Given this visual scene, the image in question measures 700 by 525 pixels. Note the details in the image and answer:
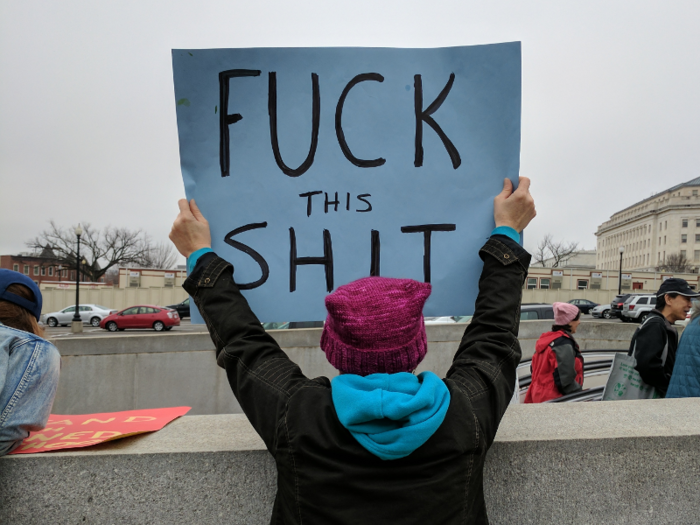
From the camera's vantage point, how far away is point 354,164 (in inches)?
71.6

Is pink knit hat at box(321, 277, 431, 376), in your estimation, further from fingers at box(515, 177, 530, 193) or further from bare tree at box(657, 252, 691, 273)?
bare tree at box(657, 252, 691, 273)

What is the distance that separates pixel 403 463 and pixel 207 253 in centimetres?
86

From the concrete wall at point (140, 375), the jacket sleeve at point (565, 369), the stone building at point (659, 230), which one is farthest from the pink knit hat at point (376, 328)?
the stone building at point (659, 230)

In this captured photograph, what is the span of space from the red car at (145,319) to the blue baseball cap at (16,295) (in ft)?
82.7

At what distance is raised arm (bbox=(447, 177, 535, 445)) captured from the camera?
1097 mm

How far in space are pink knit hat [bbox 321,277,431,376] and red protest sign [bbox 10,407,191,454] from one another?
0.93 metres

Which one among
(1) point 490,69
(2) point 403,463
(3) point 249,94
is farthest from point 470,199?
(2) point 403,463

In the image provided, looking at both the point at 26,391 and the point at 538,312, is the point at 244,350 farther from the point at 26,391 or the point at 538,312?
the point at 538,312

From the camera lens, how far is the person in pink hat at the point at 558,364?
14.3ft

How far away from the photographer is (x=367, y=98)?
1821 mm

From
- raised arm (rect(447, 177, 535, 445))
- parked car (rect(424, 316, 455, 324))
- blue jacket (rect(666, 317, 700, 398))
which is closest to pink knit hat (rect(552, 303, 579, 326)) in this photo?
blue jacket (rect(666, 317, 700, 398))

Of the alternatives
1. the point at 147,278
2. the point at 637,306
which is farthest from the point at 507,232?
the point at 147,278

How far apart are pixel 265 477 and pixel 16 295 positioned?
43.9 inches

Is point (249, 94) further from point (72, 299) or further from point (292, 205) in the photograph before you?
point (72, 299)
